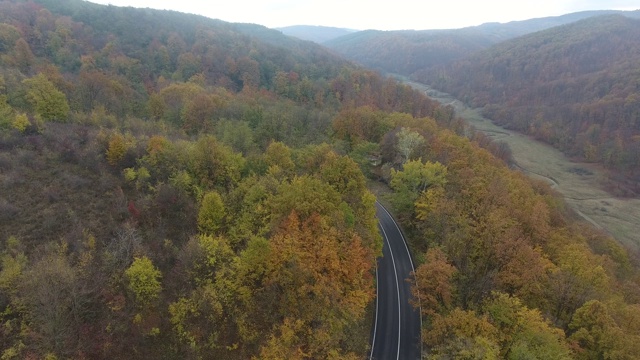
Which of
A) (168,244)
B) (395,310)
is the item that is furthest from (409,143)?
(168,244)

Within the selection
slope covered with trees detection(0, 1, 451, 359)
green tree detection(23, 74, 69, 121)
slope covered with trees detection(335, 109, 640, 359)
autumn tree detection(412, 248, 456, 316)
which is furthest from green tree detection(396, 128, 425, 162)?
green tree detection(23, 74, 69, 121)

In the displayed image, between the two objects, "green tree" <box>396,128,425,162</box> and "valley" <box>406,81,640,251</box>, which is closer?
"green tree" <box>396,128,425,162</box>

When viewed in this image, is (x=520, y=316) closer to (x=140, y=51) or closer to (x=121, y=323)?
(x=121, y=323)

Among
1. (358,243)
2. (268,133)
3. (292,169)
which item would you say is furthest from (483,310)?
(268,133)

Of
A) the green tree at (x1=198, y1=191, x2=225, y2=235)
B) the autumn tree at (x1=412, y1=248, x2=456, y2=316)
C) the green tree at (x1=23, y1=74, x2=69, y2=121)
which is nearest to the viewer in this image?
the green tree at (x1=198, y1=191, x2=225, y2=235)

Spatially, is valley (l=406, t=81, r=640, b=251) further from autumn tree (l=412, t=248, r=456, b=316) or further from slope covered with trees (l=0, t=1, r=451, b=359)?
slope covered with trees (l=0, t=1, r=451, b=359)

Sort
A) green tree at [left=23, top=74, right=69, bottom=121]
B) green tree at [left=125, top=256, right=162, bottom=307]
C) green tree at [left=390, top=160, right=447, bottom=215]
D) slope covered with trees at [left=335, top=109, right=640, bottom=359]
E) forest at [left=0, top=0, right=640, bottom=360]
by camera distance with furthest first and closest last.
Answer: green tree at [left=390, top=160, right=447, bottom=215]
green tree at [left=23, top=74, right=69, bottom=121]
slope covered with trees at [left=335, top=109, right=640, bottom=359]
green tree at [left=125, top=256, right=162, bottom=307]
forest at [left=0, top=0, right=640, bottom=360]
